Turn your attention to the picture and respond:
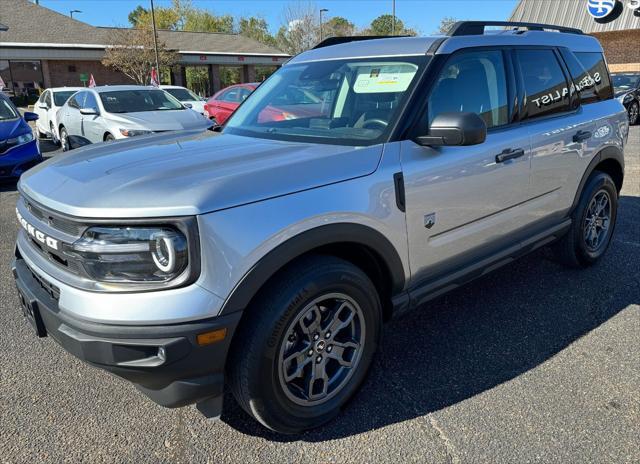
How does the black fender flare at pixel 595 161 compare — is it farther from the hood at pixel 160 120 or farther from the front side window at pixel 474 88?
the hood at pixel 160 120

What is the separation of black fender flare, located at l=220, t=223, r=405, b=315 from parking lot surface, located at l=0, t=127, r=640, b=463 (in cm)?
69

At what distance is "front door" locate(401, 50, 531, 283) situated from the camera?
2.75 m

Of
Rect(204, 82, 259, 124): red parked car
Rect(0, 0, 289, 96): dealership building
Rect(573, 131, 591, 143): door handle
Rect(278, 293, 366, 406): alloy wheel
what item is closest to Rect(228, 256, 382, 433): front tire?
Rect(278, 293, 366, 406): alloy wheel

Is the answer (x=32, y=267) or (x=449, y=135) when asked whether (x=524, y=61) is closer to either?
(x=449, y=135)

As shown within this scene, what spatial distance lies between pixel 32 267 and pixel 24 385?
0.85 meters

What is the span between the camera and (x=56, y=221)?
7.44ft

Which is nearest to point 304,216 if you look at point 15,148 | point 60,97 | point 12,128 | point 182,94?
point 15,148

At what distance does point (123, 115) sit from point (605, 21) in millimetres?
22687

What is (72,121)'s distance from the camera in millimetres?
10961

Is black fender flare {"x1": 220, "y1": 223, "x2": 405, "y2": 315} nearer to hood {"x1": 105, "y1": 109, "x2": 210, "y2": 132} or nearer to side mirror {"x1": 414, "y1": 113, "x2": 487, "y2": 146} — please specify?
side mirror {"x1": 414, "y1": 113, "x2": 487, "y2": 146}

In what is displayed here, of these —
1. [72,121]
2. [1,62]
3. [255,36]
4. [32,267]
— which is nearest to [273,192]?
[32,267]

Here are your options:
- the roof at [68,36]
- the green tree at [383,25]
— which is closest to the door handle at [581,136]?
the roof at [68,36]

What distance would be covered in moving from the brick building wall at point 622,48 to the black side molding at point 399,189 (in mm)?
27200

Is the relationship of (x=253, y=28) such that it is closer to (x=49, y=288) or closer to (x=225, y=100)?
(x=225, y=100)
